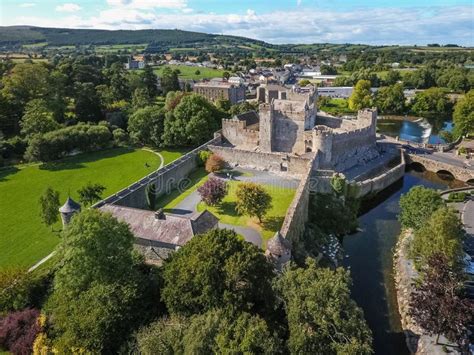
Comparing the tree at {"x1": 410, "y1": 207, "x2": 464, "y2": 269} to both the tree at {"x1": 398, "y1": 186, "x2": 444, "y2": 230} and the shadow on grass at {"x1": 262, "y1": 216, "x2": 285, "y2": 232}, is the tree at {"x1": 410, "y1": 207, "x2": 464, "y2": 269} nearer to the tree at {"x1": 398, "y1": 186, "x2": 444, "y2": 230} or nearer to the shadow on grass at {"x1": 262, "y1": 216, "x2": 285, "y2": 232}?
the tree at {"x1": 398, "y1": 186, "x2": 444, "y2": 230}

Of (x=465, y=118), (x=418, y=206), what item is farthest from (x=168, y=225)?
(x=465, y=118)

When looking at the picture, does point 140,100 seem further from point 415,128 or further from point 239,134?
point 415,128

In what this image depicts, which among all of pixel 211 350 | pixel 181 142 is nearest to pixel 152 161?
pixel 181 142

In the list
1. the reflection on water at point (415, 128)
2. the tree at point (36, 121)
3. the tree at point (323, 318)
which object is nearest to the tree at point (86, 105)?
the tree at point (36, 121)

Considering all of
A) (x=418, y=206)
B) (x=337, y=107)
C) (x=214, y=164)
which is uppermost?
(x=418, y=206)

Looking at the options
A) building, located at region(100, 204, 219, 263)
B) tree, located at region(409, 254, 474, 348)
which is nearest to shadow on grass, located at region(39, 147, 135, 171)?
building, located at region(100, 204, 219, 263)

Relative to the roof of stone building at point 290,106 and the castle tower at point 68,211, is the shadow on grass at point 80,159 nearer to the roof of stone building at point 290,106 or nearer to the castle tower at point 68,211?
the roof of stone building at point 290,106

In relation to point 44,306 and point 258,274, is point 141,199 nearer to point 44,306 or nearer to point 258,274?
point 44,306
